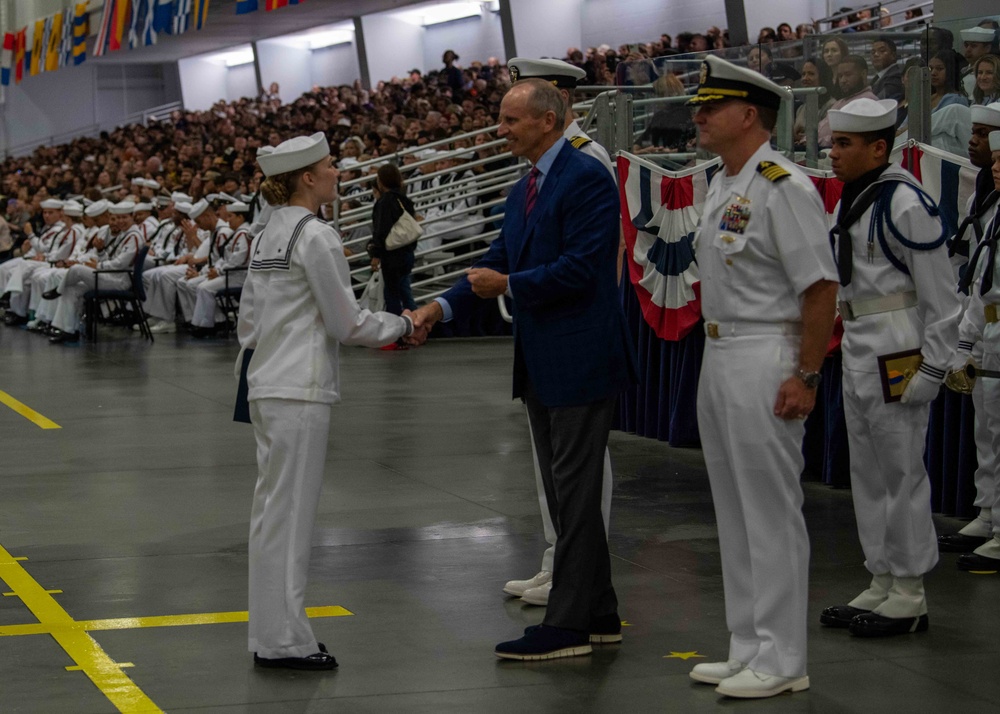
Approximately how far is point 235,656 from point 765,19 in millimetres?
19900

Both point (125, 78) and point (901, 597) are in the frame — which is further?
point (125, 78)

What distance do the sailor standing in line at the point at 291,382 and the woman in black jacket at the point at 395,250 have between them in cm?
1056

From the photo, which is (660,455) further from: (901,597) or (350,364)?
(350,364)

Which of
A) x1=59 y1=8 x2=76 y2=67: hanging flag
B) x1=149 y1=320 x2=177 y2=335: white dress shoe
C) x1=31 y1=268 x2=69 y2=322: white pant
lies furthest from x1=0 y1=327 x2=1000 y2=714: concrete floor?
x1=59 y1=8 x2=76 y2=67: hanging flag

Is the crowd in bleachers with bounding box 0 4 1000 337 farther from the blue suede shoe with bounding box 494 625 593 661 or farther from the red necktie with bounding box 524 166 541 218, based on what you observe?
the blue suede shoe with bounding box 494 625 593 661

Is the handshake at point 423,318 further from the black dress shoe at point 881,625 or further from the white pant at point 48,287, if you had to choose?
the white pant at point 48,287

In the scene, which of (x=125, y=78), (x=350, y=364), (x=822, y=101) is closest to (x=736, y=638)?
(x=822, y=101)

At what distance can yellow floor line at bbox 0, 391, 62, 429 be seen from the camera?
400 inches

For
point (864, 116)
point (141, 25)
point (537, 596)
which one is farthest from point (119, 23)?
point (864, 116)

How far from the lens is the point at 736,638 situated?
4266 millimetres

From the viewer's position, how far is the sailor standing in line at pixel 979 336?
590 centimetres

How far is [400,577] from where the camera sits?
571 cm

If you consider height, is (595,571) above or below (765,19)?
below

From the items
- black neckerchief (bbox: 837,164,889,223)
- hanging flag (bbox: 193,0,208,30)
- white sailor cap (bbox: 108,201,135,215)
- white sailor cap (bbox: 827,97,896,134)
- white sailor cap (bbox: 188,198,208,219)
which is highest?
hanging flag (bbox: 193,0,208,30)
